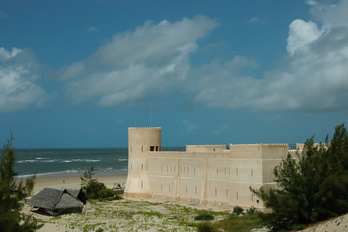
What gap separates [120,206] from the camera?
35125 mm

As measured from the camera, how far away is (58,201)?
3112 cm

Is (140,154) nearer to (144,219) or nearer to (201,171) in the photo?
(201,171)

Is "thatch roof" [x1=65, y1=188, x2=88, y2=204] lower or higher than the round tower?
lower

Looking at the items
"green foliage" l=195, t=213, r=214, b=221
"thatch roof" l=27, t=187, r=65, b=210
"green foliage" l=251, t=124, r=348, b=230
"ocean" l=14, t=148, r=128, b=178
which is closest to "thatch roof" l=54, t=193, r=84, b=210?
"thatch roof" l=27, t=187, r=65, b=210

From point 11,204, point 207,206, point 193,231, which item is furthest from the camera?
point 207,206

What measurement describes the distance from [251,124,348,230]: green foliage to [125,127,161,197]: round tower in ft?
65.2

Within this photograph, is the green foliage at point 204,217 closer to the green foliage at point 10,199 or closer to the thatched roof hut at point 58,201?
the thatched roof hut at point 58,201

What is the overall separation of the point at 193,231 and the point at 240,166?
26.8ft

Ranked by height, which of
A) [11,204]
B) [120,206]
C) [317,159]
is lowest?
[120,206]

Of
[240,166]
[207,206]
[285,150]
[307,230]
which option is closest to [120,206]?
[207,206]

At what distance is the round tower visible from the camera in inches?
1590

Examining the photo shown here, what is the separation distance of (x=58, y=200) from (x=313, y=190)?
1888 cm

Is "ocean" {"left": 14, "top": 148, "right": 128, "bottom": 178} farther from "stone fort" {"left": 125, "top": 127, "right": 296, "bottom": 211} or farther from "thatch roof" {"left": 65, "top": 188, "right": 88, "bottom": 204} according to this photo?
"thatch roof" {"left": 65, "top": 188, "right": 88, "bottom": 204}

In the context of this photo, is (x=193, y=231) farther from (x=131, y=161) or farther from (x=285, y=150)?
(x=131, y=161)
